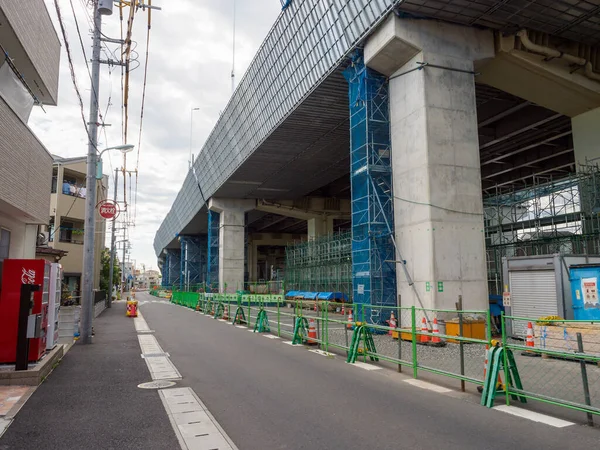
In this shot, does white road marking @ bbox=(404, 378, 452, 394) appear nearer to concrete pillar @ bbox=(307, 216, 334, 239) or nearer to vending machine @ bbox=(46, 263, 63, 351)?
vending machine @ bbox=(46, 263, 63, 351)

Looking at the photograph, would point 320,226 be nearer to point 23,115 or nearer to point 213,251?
point 213,251

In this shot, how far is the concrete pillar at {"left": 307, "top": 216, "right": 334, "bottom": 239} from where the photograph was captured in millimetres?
50594

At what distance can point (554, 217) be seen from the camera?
25.2 m

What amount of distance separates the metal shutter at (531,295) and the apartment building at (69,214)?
34650 mm

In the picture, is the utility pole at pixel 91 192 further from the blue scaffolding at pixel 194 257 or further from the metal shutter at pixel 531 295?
the blue scaffolding at pixel 194 257

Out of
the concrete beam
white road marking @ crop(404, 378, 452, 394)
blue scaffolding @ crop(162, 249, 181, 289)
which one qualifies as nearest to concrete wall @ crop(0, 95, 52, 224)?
white road marking @ crop(404, 378, 452, 394)

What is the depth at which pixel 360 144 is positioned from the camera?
2027 centimetres

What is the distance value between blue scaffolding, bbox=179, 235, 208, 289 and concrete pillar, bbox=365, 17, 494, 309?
62.2 metres

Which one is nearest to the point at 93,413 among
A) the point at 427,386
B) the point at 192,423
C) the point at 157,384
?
the point at 192,423

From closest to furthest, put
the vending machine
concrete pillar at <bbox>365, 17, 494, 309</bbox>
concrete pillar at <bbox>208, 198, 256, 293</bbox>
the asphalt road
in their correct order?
the asphalt road < the vending machine < concrete pillar at <bbox>365, 17, 494, 309</bbox> < concrete pillar at <bbox>208, 198, 256, 293</bbox>

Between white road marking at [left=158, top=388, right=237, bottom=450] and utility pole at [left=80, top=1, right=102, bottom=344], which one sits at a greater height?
utility pole at [left=80, top=1, right=102, bottom=344]

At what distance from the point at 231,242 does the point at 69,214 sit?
50.1ft

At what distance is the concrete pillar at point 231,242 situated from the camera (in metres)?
47.6

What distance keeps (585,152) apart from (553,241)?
182 inches
